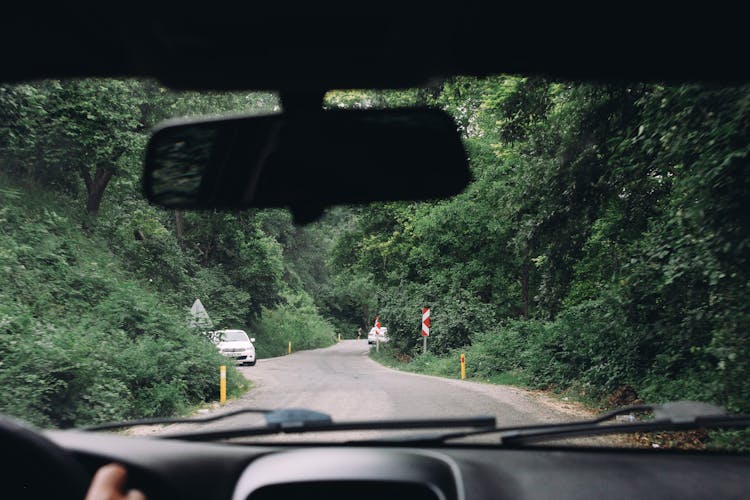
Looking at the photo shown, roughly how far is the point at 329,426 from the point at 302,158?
3.82 feet

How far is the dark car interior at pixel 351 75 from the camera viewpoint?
7.52 ft

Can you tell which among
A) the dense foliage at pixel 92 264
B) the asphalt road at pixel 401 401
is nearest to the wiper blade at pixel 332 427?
the dense foliage at pixel 92 264

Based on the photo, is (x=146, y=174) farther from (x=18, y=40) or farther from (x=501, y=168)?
(x=501, y=168)

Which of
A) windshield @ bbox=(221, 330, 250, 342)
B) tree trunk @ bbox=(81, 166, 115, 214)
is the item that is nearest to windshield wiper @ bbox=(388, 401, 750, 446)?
tree trunk @ bbox=(81, 166, 115, 214)

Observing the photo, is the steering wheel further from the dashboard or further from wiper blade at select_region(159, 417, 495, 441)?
wiper blade at select_region(159, 417, 495, 441)

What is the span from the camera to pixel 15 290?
11.4 meters

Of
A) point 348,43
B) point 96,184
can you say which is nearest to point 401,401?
point 96,184

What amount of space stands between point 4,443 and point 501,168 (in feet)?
55.7

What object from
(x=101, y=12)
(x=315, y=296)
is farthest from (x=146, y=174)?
(x=315, y=296)

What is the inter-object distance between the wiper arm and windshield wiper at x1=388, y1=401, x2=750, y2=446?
2.2 inches

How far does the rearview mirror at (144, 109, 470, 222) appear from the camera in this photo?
7.99ft

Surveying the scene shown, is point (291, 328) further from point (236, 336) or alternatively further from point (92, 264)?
point (92, 264)

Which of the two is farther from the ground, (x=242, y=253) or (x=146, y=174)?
(x=242, y=253)

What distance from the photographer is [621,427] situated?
9.16ft
